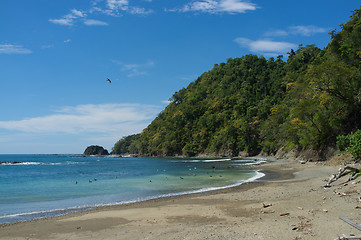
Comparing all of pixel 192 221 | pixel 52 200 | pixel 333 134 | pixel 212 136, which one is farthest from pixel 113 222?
pixel 212 136

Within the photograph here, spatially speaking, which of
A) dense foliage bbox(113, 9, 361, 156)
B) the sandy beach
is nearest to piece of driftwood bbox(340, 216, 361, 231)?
the sandy beach

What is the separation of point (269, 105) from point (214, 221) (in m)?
87.7

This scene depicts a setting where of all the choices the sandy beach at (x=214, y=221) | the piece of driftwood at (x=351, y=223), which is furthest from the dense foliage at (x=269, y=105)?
the piece of driftwood at (x=351, y=223)

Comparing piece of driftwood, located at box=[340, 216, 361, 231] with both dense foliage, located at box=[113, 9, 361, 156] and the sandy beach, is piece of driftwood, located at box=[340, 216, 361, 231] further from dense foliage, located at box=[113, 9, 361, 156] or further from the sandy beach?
dense foliage, located at box=[113, 9, 361, 156]

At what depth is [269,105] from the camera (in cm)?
9212

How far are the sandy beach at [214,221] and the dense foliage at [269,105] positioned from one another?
21.8m

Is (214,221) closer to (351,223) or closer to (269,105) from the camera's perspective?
(351,223)

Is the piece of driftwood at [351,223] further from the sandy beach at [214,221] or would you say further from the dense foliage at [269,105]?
the dense foliage at [269,105]

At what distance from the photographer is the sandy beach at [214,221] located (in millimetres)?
7759

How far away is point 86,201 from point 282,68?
112m

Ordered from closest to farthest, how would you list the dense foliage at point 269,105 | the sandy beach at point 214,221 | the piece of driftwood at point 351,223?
the piece of driftwood at point 351,223 → the sandy beach at point 214,221 → the dense foliage at point 269,105

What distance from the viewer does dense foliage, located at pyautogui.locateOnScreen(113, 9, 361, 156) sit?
100ft

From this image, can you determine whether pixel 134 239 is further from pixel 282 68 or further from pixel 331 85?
pixel 282 68

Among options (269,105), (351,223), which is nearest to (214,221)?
(351,223)
